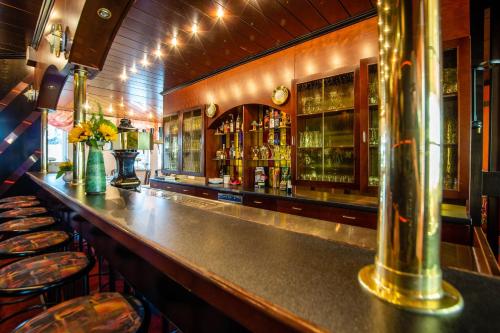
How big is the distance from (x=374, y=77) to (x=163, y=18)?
2.12 meters

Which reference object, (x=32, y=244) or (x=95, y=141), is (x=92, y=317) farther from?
(x=95, y=141)

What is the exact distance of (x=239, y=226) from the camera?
101cm

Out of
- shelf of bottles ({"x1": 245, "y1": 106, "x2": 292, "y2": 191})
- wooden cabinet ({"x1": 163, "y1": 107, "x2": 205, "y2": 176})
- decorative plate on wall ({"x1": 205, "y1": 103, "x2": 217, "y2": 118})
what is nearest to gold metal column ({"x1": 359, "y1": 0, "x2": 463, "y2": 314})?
shelf of bottles ({"x1": 245, "y1": 106, "x2": 292, "y2": 191})

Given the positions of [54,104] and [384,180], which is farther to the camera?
[54,104]

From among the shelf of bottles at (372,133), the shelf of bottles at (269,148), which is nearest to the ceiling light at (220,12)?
the shelf of bottles at (269,148)

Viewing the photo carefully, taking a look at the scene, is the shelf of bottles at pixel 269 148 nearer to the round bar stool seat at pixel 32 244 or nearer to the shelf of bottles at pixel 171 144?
the shelf of bottles at pixel 171 144

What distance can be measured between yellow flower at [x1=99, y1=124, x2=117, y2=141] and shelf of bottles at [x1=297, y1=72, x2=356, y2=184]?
6.29 feet

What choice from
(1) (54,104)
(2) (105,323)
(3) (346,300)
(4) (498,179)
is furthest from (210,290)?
(1) (54,104)

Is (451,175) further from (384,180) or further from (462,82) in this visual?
(384,180)

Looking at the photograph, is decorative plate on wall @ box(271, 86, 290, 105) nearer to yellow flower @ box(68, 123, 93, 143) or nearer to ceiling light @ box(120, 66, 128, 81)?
yellow flower @ box(68, 123, 93, 143)

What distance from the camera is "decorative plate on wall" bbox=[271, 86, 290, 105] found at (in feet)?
10.2

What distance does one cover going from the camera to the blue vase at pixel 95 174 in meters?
1.97

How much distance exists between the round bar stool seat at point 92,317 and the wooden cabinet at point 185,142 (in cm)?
326

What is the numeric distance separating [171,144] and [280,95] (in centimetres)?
273
